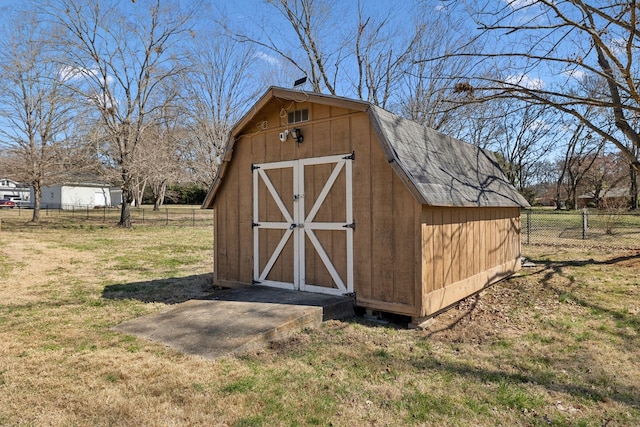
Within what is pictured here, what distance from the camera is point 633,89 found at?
252 inches

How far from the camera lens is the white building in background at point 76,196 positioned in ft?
134

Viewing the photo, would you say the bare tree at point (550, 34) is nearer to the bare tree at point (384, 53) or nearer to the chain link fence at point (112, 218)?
the bare tree at point (384, 53)

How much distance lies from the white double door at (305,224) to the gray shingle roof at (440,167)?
744mm

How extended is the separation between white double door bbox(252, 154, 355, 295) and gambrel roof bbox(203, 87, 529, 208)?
699mm

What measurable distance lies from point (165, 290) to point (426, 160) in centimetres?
517

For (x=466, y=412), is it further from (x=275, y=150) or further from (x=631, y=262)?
(x=631, y=262)

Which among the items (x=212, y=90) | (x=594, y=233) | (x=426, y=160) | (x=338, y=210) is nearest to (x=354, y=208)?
(x=338, y=210)

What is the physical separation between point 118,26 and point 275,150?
18199mm

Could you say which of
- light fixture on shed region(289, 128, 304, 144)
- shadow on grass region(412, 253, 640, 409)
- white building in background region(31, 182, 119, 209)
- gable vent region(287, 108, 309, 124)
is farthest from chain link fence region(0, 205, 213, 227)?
shadow on grass region(412, 253, 640, 409)

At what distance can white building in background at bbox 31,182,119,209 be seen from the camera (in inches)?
1609

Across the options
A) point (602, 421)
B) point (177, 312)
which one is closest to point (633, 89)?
point (602, 421)

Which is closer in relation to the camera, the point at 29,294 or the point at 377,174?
the point at 377,174

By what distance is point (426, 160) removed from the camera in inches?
225

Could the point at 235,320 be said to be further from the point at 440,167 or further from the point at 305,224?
the point at 440,167
